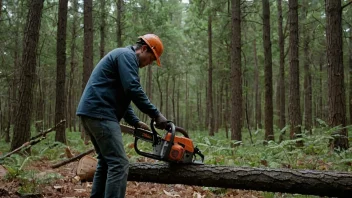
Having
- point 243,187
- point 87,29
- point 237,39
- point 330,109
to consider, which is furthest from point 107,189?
point 87,29

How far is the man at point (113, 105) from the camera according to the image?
161 inches

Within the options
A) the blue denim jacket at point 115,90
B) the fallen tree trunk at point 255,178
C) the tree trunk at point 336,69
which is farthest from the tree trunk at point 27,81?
the tree trunk at point 336,69

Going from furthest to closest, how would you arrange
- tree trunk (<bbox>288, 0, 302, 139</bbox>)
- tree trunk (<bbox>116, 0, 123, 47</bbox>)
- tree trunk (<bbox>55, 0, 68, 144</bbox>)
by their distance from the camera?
1. tree trunk (<bbox>116, 0, 123, 47</bbox>)
2. tree trunk (<bbox>55, 0, 68, 144</bbox>)
3. tree trunk (<bbox>288, 0, 302, 139</bbox>)

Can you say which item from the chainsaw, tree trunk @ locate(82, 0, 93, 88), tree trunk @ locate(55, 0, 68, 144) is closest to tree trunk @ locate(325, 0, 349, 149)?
the chainsaw

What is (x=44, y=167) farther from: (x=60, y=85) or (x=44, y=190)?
(x=60, y=85)

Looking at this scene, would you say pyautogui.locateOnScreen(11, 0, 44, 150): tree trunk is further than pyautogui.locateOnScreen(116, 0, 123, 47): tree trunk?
No

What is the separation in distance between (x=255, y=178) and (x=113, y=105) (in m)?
2.31

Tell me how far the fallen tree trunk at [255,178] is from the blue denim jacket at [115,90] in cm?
109

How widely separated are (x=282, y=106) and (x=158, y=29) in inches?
447

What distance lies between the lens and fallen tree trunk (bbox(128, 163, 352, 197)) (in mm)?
4395

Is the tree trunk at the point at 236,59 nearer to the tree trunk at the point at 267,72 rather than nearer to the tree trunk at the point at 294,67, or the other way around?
the tree trunk at the point at 294,67

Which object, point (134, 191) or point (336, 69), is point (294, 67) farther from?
point (134, 191)

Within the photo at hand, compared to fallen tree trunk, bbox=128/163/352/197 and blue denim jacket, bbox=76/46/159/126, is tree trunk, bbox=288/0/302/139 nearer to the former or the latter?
fallen tree trunk, bbox=128/163/352/197

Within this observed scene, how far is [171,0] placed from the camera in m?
29.5
